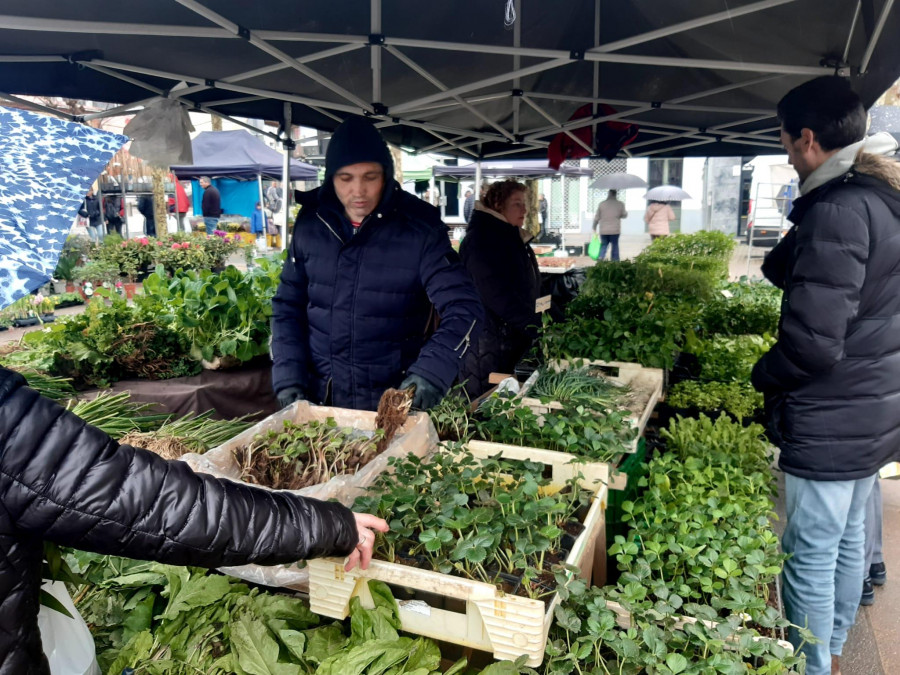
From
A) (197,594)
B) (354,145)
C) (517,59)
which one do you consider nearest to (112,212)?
(517,59)

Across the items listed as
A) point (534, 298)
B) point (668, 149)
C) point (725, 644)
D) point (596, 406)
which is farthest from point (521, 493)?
point (668, 149)

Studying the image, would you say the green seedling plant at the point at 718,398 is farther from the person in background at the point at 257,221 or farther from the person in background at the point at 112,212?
the person in background at the point at 112,212

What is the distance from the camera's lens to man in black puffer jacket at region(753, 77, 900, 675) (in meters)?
2.14

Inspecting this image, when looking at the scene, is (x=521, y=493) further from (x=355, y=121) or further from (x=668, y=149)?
(x=668, y=149)

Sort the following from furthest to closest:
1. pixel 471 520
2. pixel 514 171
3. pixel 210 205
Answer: pixel 514 171, pixel 210 205, pixel 471 520

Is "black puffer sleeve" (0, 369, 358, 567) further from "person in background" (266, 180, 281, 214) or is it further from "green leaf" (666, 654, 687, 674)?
"person in background" (266, 180, 281, 214)

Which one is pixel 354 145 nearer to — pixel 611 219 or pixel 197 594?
→ pixel 197 594

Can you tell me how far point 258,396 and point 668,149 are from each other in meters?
5.70

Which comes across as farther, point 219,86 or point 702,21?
point 219,86

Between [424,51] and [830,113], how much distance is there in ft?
8.43

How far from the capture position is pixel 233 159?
1434cm

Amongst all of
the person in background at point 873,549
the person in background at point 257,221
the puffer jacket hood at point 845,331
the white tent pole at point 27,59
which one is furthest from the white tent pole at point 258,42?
the person in background at point 257,221

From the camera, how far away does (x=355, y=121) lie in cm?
270

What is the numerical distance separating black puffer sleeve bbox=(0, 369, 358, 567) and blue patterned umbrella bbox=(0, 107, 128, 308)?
7.2 inches
